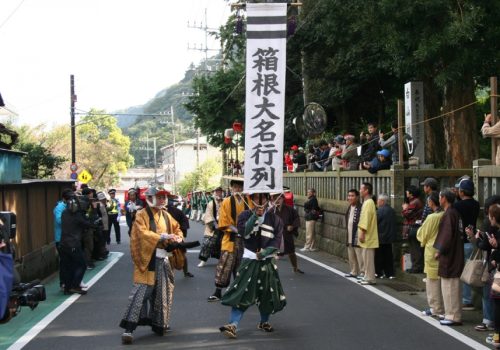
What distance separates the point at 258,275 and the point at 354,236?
17.4ft

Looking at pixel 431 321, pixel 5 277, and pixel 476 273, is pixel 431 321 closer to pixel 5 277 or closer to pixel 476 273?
pixel 476 273

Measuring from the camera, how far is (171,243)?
27.8 feet

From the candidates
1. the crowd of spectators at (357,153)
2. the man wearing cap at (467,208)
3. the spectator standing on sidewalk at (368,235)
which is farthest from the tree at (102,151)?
the man wearing cap at (467,208)

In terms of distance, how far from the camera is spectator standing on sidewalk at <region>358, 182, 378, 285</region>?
13.1m

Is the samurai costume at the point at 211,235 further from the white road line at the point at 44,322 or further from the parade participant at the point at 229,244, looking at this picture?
the parade participant at the point at 229,244

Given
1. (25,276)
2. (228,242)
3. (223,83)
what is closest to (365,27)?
(228,242)

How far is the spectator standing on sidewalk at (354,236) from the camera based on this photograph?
1366cm

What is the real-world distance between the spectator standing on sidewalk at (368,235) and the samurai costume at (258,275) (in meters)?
4.55

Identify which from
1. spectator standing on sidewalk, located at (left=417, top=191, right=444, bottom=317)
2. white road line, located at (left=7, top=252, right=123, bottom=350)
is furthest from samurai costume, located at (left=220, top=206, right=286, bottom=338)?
white road line, located at (left=7, top=252, right=123, bottom=350)

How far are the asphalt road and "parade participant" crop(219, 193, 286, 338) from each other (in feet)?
1.04

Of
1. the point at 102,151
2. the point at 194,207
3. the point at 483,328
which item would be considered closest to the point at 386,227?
the point at 483,328

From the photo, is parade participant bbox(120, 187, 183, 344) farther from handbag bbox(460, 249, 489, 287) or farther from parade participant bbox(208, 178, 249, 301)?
handbag bbox(460, 249, 489, 287)

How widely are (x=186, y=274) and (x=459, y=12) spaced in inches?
306

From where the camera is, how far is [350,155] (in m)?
18.5
